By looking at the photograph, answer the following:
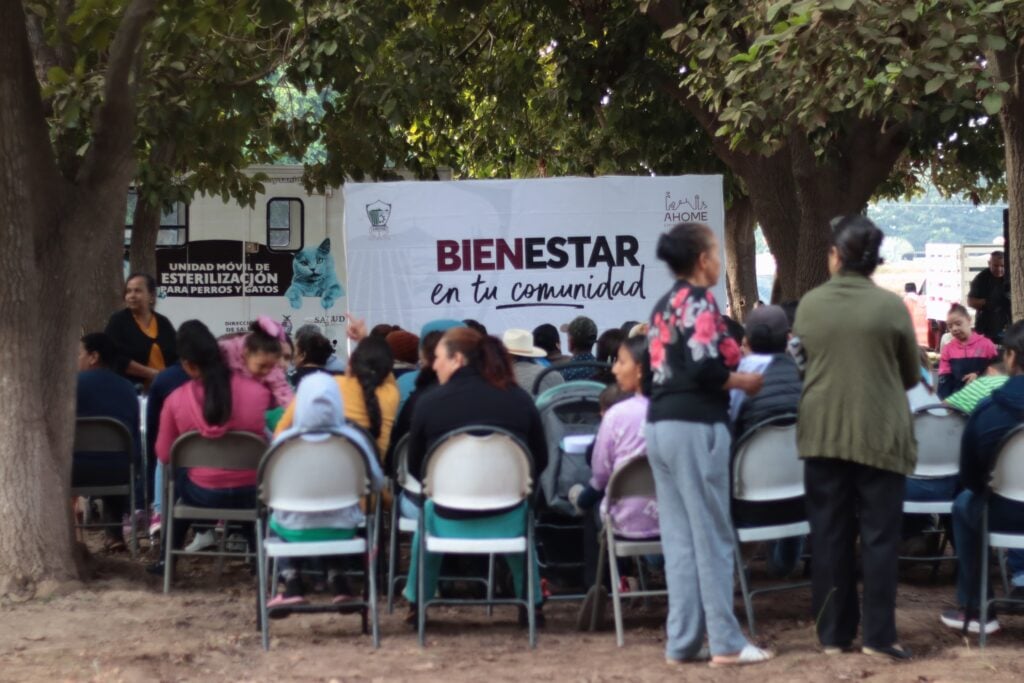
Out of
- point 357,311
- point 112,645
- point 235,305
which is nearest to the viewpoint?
point 112,645

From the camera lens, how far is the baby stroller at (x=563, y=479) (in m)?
7.64

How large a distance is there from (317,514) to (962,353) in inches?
310

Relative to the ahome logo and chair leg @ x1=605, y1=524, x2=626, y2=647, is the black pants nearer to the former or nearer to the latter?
chair leg @ x1=605, y1=524, x2=626, y2=647

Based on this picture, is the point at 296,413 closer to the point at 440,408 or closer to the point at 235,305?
the point at 440,408

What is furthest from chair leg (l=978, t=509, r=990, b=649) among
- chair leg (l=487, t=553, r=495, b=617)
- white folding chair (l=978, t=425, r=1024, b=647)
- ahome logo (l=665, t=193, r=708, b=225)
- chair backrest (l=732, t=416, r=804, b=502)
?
ahome logo (l=665, t=193, r=708, b=225)

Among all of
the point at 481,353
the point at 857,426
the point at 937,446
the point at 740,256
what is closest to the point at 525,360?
the point at 481,353

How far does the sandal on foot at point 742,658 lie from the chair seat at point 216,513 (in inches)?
106

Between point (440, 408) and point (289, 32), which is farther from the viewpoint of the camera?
point (289, 32)

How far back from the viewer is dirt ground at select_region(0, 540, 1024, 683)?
21.1 ft

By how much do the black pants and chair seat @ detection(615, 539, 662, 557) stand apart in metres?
0.74

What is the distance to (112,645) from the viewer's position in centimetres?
704

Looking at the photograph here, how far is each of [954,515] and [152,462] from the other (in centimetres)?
501

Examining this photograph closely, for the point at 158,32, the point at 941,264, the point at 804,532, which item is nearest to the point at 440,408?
the point at 804,532

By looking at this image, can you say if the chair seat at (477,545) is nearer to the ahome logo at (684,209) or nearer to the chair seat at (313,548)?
the chair seat at (313,548)
